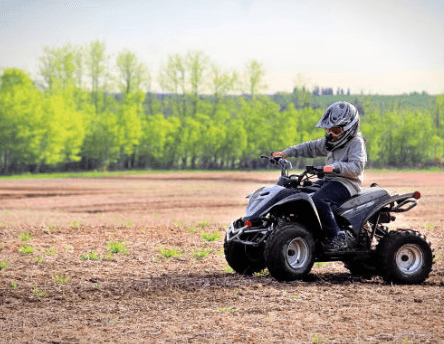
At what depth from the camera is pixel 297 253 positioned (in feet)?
25.8

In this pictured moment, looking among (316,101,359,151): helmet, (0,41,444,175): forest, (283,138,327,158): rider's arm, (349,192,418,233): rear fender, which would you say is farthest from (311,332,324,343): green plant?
(0,41,444,175): forest

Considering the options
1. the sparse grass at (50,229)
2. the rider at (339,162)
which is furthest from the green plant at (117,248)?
the rider at (339,162)

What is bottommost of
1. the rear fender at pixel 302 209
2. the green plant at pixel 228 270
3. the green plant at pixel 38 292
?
the green plant at pixel 38 292

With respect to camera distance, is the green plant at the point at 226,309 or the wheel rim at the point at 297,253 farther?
the wheel rim at the point at 297,253

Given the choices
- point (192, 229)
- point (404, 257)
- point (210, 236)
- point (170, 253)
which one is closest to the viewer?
point (404, 257)

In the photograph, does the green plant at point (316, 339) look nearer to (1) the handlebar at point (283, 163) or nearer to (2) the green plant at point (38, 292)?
(1) the handlebar at point (283, 163)

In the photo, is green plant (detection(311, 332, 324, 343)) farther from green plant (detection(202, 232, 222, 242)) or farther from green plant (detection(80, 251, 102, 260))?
green plant (detection(202, 232, 222, 242))

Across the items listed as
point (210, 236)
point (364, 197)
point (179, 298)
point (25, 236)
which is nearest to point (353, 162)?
point (364, 197)

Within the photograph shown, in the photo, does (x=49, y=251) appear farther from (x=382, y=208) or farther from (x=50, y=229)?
(x=382, y=208)

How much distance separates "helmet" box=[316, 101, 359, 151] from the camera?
8055 mm

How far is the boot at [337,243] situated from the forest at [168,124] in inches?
2209

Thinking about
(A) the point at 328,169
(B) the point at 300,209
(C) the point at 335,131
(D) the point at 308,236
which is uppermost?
(C) the point at 335,131

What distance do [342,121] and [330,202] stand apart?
114 cm

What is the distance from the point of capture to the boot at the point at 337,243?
7.96 metres
